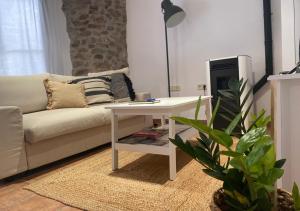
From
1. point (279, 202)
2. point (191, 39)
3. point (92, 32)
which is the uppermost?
point (92, 32)

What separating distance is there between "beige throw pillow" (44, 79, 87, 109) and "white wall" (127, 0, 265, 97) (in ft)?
5.60

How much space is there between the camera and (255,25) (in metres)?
3.10

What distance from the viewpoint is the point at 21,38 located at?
138 inches

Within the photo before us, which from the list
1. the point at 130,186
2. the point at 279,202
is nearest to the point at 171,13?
the point at 130,186

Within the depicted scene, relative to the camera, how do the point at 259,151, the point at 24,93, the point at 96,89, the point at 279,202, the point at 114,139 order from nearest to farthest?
the point at 259,151 < the point at 279,202 < the point at 114,139 < the point at 24,93 < the point at 96,89

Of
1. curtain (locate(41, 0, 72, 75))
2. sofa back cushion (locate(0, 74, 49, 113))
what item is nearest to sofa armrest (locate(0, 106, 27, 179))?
sofa back cushion (locate(0, 74, 49, 113))

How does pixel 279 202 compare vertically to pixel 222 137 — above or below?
below

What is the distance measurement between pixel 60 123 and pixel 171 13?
2.24 m

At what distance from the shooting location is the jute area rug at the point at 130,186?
1.30m

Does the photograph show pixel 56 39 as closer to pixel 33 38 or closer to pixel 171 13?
pixel 33 38

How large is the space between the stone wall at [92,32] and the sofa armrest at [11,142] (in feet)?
7.92

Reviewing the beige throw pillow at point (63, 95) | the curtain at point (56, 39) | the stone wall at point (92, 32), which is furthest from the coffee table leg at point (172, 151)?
the curtain at point (56, 39)

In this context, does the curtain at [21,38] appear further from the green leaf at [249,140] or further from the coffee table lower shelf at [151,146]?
the green leaf at [249,140]

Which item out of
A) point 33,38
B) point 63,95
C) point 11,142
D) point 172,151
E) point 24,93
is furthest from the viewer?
point 33,38
